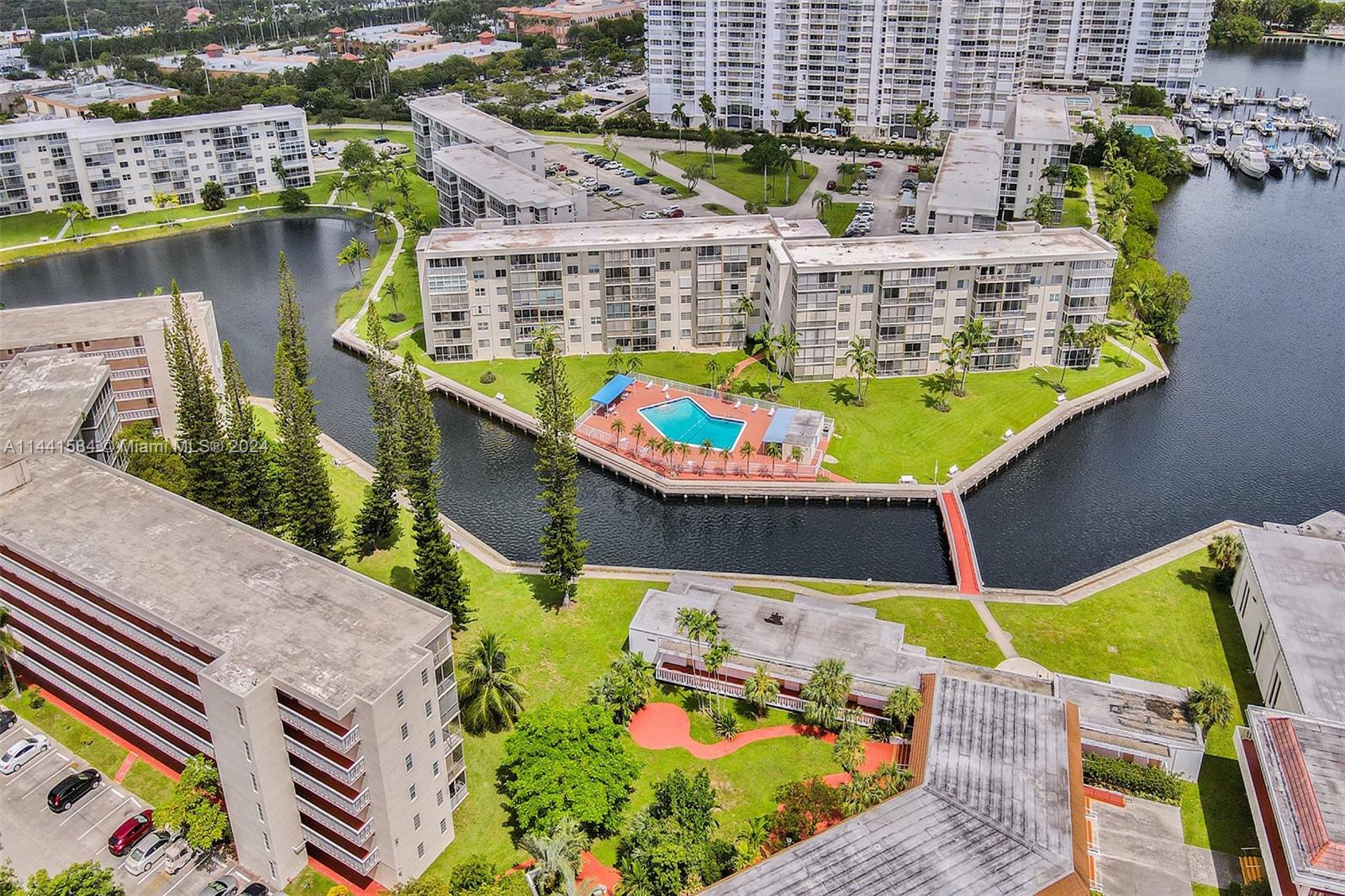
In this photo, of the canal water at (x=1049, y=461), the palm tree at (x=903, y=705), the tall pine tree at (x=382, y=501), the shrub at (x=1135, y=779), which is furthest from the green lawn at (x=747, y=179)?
the shrub at (x=1135, y=779)

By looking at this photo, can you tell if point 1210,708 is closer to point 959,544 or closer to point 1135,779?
point 1135,779

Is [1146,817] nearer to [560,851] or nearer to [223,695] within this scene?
[560,851]

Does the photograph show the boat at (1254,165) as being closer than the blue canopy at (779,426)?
No

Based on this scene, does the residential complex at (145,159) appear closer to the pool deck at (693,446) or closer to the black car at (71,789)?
the pool deck at (693,446)

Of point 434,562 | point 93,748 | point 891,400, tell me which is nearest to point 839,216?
point 891,400

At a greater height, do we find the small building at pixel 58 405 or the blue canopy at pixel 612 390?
the small building at pixel 58 405

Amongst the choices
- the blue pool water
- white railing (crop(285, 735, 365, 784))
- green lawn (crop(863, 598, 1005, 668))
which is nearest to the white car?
white railing (crop(285, 735, 365, 784))

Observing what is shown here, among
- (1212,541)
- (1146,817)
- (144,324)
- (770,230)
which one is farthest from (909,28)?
(1146,817)

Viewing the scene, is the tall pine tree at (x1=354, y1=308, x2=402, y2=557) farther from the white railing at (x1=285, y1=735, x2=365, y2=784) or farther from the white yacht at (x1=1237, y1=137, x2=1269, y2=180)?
the white yacht at (x1=1237, y1=137, x2=1269, y2=180)
